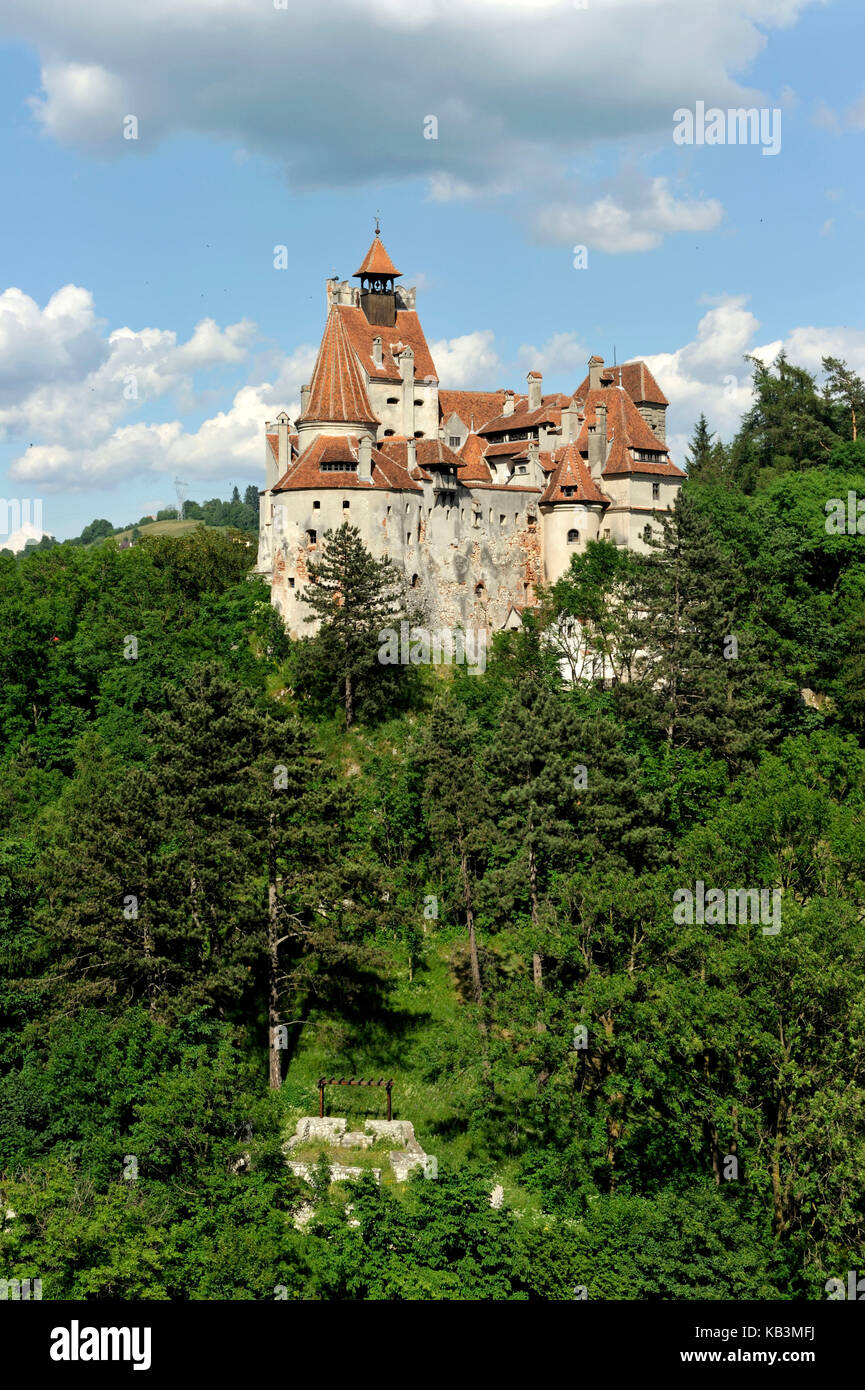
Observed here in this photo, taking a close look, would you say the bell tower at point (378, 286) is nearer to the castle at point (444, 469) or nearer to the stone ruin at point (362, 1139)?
the castle at point (444, 469)

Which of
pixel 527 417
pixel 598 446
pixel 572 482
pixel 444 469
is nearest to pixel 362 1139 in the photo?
pixel 444 469

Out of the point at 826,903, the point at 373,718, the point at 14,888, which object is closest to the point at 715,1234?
the point at 826,903

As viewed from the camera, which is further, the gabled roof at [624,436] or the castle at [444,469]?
the gabled roof at [624,436]

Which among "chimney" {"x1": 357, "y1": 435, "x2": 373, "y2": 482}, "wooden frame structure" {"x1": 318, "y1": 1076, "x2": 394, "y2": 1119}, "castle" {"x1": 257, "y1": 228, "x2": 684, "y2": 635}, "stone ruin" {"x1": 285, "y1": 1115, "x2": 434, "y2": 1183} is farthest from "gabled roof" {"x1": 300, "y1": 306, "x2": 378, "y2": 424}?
"stone ruin" {"x1": 285, "y1": 1115, "x2": 434, "y2": 1183}

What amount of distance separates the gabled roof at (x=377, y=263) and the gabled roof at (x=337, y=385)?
683 cm

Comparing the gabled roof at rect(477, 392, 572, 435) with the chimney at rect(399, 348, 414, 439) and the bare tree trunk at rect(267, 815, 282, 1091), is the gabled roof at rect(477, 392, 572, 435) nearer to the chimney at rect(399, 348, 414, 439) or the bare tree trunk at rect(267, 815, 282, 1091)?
the chimney at rect(399, 348, 414, 439)

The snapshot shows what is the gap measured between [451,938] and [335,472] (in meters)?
24.1

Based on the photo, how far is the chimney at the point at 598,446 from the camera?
69625 millimetres

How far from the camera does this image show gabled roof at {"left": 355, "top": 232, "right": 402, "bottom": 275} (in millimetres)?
72188

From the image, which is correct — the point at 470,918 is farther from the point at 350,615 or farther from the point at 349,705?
the point at 350,615

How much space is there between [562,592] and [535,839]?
25.8 metres

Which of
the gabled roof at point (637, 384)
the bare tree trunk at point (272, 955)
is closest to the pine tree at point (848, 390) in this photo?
the gabled roof at point (637, 384)

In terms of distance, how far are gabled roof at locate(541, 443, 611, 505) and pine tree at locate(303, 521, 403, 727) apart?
13460 mm
